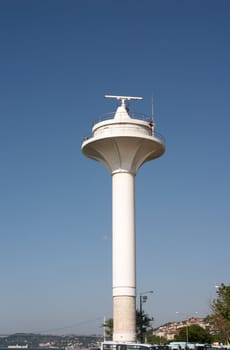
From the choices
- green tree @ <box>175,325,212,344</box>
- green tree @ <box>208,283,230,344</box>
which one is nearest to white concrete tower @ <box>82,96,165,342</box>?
green tree @ <box>208,283,230,344</box>

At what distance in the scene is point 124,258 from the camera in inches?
1882

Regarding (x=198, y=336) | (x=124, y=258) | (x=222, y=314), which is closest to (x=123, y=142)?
(x=124, y=258)

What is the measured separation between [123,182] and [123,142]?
134 inches

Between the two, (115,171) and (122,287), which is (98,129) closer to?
(115,171)

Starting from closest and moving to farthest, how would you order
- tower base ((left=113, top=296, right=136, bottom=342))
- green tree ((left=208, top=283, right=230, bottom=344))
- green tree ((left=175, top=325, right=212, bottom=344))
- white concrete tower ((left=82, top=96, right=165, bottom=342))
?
tower base ((left=113, top=296, right=136, bottom=342)) → white concrete tower ((left=82, top=96, right=165, bottom=342)) → green tree ((left=208, top=283, right=230, bottom=344)) → green tree ((left=175, top=325, right=212, bottom=344))

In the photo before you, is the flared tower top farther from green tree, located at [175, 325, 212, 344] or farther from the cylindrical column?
green tree, located at [175, 325, 212, 344]

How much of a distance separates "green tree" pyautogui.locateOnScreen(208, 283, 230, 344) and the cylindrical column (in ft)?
80.5

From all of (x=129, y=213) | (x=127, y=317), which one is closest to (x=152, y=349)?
(x=127, y=317)

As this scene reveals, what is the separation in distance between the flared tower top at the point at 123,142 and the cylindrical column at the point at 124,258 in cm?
111

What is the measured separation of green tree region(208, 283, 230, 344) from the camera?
69875mm

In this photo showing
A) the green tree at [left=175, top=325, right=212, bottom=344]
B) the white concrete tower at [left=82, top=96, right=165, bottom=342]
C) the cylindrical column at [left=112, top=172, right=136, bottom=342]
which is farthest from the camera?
the green tree at [left=175, top=325, right=212, bottom=344]

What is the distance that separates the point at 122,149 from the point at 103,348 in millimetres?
16533

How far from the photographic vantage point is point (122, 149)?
163ft

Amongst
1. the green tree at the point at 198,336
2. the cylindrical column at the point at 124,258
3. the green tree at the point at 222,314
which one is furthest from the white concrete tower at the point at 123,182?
the green tree at the point at 198,336
